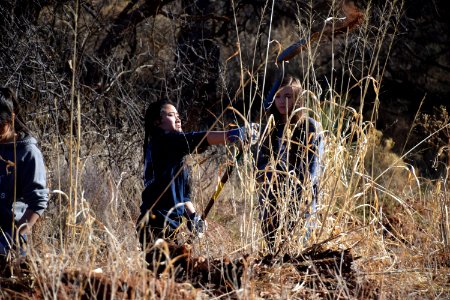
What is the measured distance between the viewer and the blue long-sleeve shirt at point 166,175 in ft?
13.4

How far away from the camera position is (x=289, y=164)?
4035 mm

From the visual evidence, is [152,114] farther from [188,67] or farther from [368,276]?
[188,67]

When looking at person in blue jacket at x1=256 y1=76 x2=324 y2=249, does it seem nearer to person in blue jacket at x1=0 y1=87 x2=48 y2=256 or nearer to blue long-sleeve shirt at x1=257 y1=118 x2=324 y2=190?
blue long-sleeve shirt at x1=257 y1=118 x2=324 y2=190

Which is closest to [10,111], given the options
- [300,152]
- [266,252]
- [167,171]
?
[167,171]

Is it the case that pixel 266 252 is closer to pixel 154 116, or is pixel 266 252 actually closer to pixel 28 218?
pixel 154 116

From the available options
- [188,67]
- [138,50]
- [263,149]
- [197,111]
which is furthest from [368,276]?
[138,50]

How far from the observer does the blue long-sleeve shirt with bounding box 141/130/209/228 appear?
13.4 ft

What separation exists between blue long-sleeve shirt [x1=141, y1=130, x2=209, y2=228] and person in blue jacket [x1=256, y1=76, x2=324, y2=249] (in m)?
0.40

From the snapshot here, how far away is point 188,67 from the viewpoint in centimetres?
782

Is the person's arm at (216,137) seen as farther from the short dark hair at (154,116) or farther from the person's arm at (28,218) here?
the person's arm at (28,218)

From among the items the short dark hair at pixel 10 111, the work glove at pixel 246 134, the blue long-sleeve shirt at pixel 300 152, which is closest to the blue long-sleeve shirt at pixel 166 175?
the work glove at pixel 246 134

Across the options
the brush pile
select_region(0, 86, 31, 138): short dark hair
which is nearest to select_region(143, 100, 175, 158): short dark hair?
select_region(0, 86, 31, 138): short dark hair

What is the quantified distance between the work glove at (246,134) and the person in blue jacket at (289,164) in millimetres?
56

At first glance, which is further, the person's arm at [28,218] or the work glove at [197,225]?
the work glove at [197,225]
